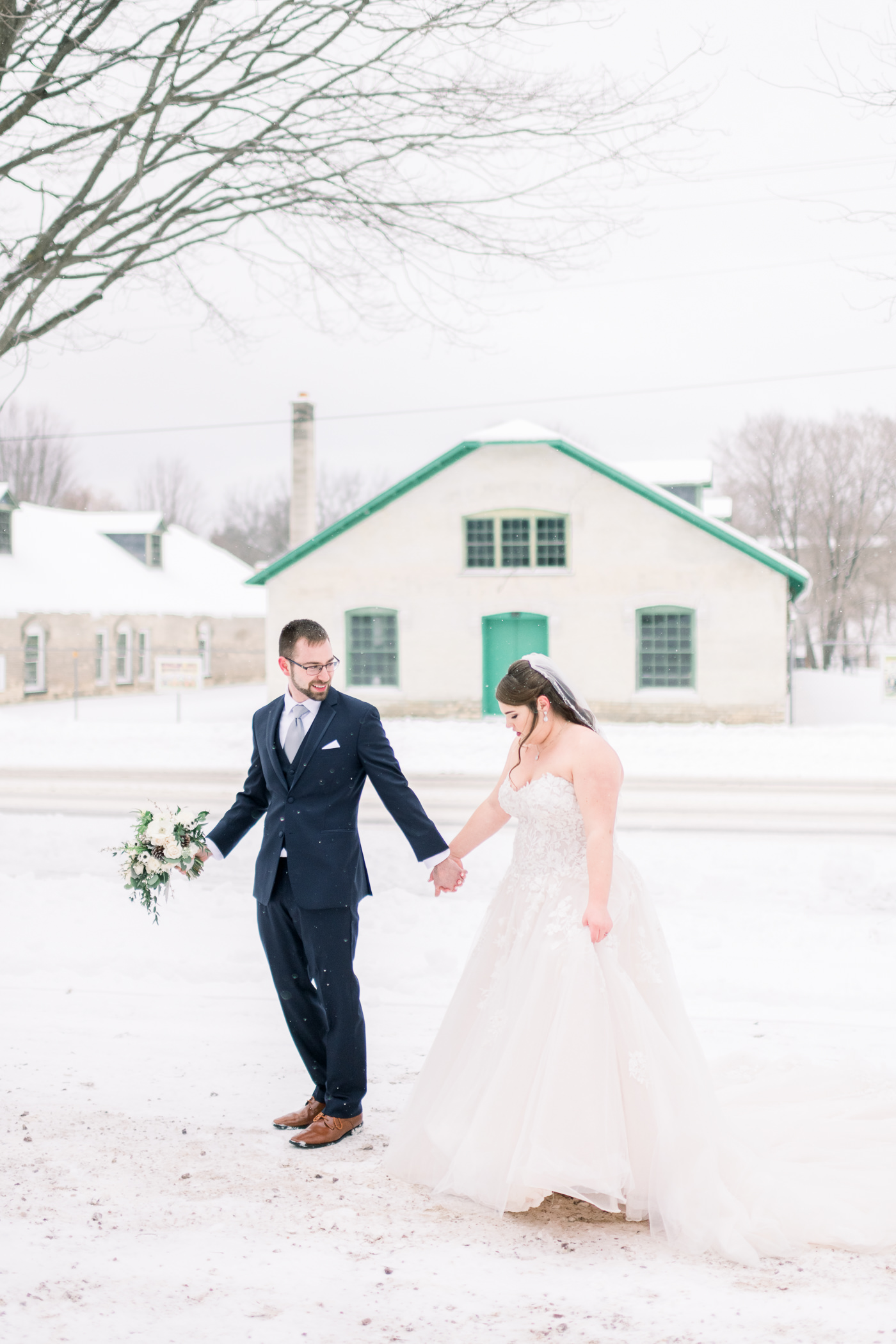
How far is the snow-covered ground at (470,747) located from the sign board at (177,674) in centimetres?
90

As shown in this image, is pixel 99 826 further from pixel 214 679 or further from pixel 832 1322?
pixel 214 679

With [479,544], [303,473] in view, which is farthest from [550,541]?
[303,473]

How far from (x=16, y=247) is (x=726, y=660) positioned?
19.8m

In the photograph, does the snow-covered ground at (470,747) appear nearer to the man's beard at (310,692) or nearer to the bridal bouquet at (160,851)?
the bridal bouquet at (160,851)

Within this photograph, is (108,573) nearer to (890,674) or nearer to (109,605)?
(109,605)

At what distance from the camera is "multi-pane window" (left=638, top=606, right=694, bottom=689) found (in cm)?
2680

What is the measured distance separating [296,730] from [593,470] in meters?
23.4

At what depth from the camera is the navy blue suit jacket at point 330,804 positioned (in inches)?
179

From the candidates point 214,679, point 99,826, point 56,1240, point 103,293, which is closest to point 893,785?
point 99,826

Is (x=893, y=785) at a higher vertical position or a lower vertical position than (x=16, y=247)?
lower

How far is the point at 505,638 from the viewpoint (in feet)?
90.9

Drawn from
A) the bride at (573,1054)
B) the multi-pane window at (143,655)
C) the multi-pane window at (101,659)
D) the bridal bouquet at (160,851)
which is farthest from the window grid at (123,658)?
the bride at (573,1054)

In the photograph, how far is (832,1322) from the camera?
10.5 ft

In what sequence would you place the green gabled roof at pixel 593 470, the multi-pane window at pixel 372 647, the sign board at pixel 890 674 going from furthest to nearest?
the multi-pane window at pixel 372 647 → the sign board at pixel 890 674 → the green gabled roof at pixel 593 470
